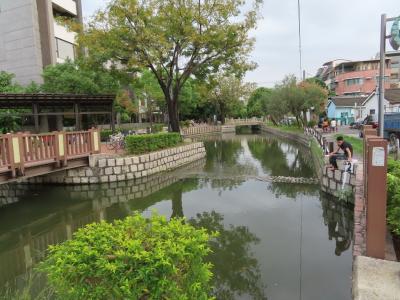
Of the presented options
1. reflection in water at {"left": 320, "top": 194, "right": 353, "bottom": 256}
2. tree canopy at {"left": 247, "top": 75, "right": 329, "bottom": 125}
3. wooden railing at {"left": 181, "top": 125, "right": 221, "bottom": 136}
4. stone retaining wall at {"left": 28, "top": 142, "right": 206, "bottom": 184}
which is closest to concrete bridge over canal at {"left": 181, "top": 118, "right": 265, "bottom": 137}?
wooden railing at {"left": 181, "top": 125, "right": 221, "bottom": 136}

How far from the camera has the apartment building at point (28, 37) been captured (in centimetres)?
2525

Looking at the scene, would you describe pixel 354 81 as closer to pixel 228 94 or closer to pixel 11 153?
pixel 228 94

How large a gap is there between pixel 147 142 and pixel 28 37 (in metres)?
16.4

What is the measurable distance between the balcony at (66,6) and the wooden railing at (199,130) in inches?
674

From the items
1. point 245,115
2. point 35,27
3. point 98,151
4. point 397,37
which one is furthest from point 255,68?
point 245,115

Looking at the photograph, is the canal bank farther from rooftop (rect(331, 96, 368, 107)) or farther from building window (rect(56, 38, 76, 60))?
rooftop (rect(331, 96, 368, 107))

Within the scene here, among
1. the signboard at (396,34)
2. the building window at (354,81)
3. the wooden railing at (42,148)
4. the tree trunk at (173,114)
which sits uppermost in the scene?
the building window at (354,81)

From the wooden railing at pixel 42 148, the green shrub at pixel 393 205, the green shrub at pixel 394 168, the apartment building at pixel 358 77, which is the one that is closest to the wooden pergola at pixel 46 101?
the wooden railing at pixel 42 148

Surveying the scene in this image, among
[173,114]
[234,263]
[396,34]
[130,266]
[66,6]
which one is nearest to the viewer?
[130,266]

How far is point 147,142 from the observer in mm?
15781

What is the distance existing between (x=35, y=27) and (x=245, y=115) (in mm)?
48356

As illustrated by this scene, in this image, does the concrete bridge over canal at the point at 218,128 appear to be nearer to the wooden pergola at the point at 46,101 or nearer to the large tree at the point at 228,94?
the large tree at the point at 228,94

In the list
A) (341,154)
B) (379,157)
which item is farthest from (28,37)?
(379,157)

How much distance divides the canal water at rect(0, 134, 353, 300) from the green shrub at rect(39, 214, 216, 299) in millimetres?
2820
